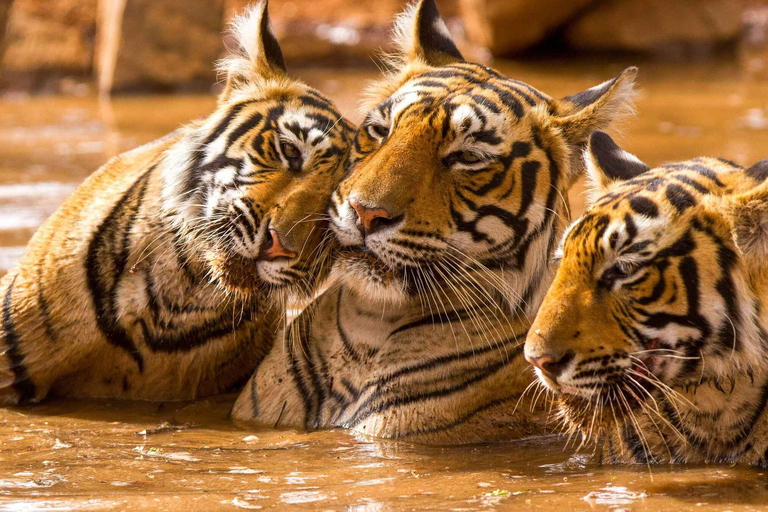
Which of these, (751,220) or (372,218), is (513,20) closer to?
(372,218)

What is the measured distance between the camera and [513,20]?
13.3m

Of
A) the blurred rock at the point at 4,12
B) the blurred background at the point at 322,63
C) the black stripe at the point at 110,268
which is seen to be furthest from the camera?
the blurred rock at the point at 4,12

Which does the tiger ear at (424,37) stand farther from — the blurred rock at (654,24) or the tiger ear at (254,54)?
the blurred rock at (654,24)

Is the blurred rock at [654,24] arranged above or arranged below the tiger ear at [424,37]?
above

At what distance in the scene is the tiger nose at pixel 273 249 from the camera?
3.42 meters

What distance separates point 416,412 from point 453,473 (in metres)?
0.41

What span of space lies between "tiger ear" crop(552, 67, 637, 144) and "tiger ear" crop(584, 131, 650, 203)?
0.22m

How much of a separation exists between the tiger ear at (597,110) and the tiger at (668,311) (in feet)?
2.18

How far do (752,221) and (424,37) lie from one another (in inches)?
66.3

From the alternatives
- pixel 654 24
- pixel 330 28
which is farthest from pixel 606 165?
pixel 330 28

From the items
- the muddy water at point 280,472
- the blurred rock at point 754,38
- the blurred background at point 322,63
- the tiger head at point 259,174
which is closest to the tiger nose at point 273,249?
the tiger head at point 259,174

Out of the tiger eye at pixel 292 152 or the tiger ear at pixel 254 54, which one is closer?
the tiger eye at pixel 292 152

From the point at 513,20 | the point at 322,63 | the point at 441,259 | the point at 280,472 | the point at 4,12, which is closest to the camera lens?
the point at 280,472

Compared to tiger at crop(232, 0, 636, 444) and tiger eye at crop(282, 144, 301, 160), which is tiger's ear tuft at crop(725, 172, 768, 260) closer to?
tiger at crop(232, 0, 636, 444)
